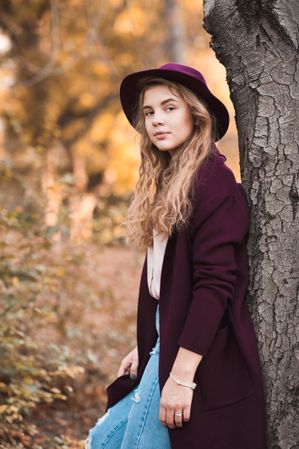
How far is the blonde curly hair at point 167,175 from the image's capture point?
103 inches

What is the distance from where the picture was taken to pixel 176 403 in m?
2.42

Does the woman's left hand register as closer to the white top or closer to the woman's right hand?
the white top

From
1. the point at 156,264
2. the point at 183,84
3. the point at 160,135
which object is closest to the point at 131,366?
the point at 156,264

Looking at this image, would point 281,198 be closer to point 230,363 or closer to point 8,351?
point 230,363

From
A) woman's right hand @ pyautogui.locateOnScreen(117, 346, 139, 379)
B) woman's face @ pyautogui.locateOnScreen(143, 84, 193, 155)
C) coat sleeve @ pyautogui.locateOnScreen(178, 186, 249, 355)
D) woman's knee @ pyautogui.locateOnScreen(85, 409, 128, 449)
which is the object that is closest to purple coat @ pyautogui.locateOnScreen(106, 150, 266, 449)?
coat sleeve @ pyautogui.locateOnScreen(178, 186, 249, 355)

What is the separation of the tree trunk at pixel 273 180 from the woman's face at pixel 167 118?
0.97ft

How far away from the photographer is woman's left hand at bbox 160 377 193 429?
2420 millimetres

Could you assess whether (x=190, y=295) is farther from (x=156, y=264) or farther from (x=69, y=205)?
(x=69, y=205)

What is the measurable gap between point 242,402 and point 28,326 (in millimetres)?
2964

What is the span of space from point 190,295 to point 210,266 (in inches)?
7.3

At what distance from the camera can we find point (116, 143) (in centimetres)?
1581

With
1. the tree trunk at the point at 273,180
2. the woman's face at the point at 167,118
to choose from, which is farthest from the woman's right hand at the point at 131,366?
the woman's face at the point at 167,118

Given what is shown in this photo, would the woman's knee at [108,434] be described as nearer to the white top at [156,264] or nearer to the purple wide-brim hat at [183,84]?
the white top at [156,264]

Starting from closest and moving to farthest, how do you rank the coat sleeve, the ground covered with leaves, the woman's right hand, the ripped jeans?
1. the coat sleeve
2. the ripped jeans
3. the woman's right hand
4. the ground covered with leaves
